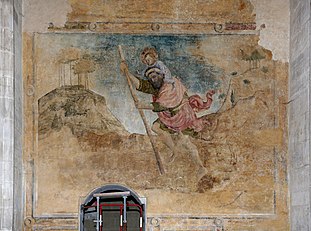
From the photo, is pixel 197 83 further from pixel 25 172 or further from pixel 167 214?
pixel 25 172

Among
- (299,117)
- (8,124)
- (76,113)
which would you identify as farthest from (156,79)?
(8,124)

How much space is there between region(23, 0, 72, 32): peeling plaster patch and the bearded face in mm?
1959

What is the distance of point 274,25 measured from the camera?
14.9m

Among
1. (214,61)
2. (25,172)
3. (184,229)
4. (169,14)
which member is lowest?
(184,229)

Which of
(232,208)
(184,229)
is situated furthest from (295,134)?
(184,229)

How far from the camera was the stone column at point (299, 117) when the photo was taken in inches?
528

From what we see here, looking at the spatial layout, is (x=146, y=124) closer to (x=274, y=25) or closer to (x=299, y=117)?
(x=299, y=117)

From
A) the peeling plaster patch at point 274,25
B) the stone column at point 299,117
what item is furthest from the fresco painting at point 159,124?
the stone column at point 299,117

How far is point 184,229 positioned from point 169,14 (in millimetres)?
4079

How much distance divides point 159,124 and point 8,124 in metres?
2.98

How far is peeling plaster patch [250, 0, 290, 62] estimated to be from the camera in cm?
1480

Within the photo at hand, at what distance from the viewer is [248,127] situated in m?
14.6

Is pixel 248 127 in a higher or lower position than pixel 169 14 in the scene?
lower

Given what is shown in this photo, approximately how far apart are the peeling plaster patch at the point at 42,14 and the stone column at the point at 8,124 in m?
0.82
